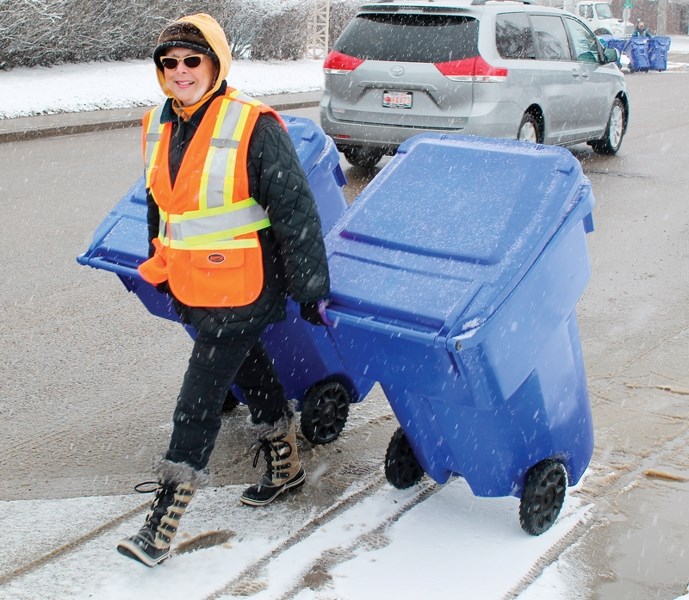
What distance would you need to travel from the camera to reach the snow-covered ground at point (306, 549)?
300 cm

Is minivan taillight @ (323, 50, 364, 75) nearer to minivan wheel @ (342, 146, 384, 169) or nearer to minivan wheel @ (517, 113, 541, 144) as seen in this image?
minivan wheel @ (342, 146, 384, 169)

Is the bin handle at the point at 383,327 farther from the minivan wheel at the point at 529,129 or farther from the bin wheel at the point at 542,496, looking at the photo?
the minivan wheel at the point at 529,129

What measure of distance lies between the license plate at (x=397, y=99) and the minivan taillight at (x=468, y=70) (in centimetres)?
37

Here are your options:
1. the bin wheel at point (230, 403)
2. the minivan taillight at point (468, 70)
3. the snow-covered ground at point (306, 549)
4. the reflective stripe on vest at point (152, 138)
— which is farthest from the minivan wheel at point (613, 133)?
the reflective stripe on vest at point (152, 138)

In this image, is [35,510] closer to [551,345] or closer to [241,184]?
[241,184]

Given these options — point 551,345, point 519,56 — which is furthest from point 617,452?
point 519,56

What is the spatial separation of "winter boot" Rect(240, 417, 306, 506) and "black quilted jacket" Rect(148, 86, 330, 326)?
591 millimetres

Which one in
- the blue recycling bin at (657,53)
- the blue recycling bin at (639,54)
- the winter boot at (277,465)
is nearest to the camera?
the winter boot at (277,465)

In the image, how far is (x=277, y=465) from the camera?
3561 mm

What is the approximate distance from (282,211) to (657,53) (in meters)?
28.2

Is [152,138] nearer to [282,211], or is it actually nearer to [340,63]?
[282,211]

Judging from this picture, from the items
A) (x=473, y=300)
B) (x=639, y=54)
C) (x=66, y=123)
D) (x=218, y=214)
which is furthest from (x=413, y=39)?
(x=639, y=54)

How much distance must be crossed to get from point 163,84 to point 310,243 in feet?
2.13

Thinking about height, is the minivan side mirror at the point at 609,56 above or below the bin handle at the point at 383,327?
below
